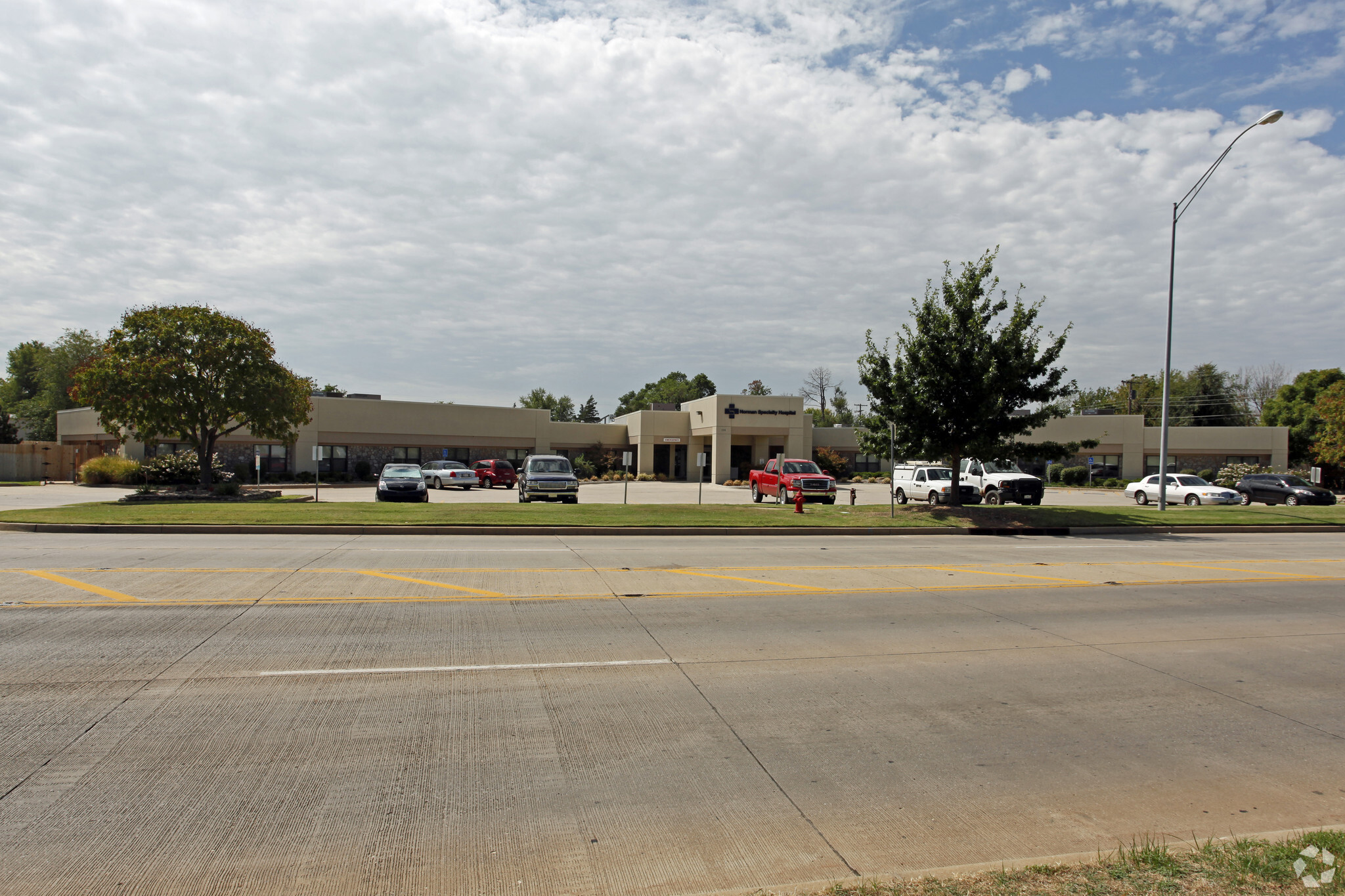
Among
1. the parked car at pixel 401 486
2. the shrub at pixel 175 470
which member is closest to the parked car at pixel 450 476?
the shrub at pixel 175 470

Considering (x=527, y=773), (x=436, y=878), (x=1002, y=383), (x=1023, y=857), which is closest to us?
(x=436, y=878)

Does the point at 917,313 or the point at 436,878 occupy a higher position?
the point at 917,313

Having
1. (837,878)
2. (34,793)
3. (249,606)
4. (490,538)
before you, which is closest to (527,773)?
(837,878)

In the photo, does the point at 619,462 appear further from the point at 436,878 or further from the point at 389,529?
the point at 436,878

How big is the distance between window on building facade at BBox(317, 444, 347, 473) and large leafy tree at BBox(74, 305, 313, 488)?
16863mm

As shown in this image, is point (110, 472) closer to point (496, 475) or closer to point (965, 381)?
point (496, 475)

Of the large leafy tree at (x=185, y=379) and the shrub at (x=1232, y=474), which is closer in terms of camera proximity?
the large leafy tree at (x=185, y=379)

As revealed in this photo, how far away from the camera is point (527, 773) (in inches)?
184

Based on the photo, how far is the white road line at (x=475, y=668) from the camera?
21.6 ft

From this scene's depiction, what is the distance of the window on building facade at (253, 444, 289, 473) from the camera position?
45.6m

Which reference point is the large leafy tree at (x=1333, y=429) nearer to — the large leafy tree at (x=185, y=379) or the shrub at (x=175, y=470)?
the large leafy tree at (x=185, y=379)

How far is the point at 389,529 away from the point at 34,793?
47.7 ft

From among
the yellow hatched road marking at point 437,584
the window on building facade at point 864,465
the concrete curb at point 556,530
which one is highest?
the window on building facade at point 864,465

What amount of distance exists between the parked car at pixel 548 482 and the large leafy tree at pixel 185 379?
1019 centimetres
